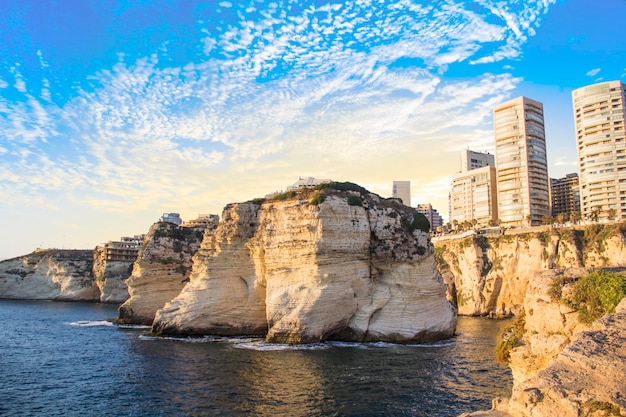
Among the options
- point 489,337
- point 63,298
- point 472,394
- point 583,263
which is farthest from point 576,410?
point 63,298

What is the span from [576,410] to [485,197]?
102491 mm

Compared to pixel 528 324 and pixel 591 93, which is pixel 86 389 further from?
pixel 591 93

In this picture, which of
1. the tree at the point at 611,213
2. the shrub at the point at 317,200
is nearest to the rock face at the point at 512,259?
the tree at the point at 611,213

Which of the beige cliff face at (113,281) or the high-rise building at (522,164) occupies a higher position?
the high-rise building at (522,164)

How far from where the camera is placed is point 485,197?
4094 inches

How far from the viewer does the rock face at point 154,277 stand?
5506cm

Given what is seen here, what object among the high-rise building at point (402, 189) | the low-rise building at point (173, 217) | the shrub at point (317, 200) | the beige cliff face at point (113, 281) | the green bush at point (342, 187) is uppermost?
the high-rise building at point (402, 189)

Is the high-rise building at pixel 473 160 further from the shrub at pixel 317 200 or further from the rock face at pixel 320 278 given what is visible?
the shrub at pixel 317 200

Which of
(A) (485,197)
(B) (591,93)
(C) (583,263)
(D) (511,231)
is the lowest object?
(C) (583,263)

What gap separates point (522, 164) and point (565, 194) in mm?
26764

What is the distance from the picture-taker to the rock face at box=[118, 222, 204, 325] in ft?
181

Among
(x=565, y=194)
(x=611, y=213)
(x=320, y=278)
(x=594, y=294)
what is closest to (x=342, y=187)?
(x=320, y=278)

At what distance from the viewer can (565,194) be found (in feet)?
355

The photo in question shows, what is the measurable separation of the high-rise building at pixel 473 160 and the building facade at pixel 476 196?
1252cm
